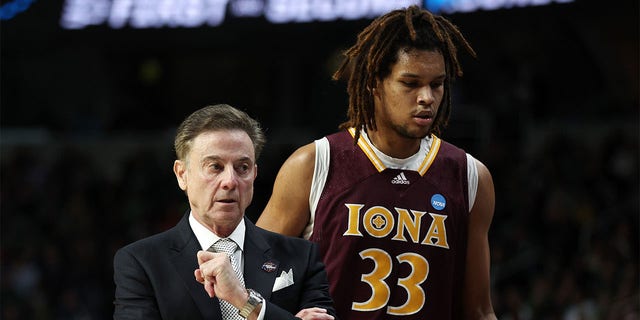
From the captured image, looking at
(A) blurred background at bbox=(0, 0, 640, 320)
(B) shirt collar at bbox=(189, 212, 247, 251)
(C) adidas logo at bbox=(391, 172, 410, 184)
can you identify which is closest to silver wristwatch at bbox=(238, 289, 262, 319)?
(B) shirt collar at bbox=(189, 212, 247, 251)

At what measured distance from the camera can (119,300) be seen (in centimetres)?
333

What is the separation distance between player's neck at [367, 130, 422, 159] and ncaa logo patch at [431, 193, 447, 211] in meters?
0.21

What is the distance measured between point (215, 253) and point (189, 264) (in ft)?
0.78

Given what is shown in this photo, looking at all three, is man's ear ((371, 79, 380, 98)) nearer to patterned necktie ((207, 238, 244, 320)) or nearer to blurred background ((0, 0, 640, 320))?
patterned necktie ((207, 238, 244, 320))

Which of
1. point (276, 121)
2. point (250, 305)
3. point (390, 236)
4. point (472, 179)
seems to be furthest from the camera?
point (276, 121)

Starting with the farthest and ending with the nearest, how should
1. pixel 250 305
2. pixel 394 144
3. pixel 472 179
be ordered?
pixel 472 179
pixel 394 144
pixel 250 305

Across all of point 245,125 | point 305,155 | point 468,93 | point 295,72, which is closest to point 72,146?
point 295,72

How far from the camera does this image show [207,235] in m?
3.46

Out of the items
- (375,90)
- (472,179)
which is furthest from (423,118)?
(472,179)

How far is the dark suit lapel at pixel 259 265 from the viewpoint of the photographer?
3.43 metres

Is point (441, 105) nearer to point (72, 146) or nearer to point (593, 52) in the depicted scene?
point (593, 52)

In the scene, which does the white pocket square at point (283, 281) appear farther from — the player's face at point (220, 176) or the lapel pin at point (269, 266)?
the player's face at point (220, 176)

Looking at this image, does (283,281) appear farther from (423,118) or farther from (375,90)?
(375,90)

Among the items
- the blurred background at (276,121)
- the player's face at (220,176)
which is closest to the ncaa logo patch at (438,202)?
the player's face at (220,176)
